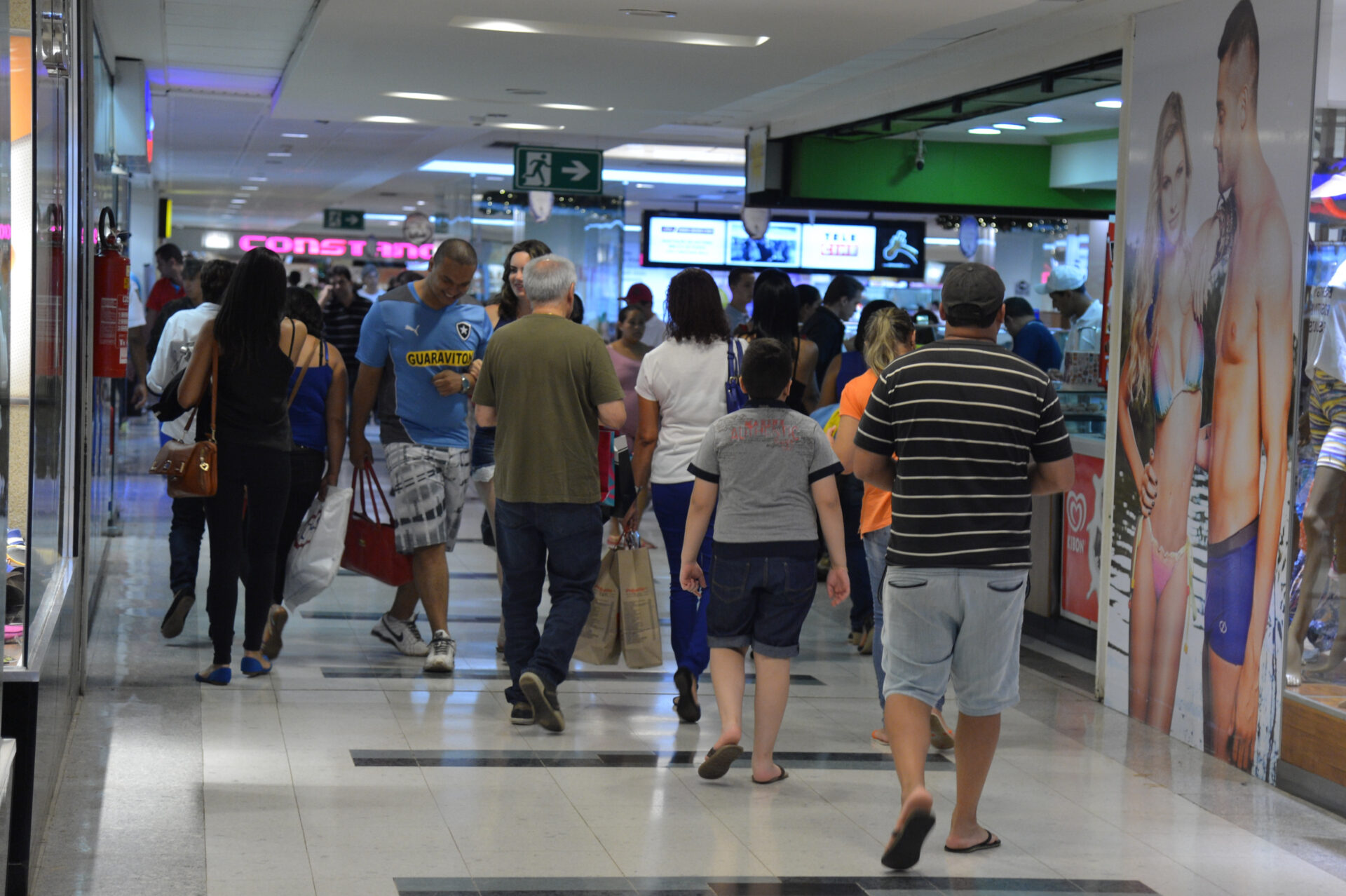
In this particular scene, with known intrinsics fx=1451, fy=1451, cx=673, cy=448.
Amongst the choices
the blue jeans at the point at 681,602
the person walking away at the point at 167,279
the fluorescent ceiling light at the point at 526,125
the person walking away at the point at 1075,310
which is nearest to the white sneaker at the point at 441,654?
the blue jeans at the point at 681,602

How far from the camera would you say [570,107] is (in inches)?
373

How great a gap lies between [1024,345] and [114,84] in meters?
6.10

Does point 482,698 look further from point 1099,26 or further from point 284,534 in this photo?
point 1099,26

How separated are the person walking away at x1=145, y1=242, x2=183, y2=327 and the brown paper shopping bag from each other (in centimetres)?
698

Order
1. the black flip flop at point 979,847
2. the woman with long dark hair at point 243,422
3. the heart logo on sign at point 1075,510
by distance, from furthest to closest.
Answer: the heart logo on sign at point 1075,510 < the woman with long dark hair at point 243,422 < the black flip flop at point 979,847

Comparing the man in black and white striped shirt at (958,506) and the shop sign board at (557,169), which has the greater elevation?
the shop sign board at (557,169)

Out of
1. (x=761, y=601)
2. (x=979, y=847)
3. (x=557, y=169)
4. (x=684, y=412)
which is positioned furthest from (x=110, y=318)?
(x=557, y=169)

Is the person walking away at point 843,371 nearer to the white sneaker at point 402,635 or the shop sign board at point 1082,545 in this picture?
the shop sign board at point 1082,545

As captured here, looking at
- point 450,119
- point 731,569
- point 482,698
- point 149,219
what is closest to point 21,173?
point 731,569

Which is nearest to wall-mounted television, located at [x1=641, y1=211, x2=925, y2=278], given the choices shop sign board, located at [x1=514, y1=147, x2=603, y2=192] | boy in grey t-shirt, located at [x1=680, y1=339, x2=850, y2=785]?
shop sign board, located at [x1=514, y1=147, x2=603, y2=192]

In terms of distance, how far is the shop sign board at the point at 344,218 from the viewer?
2729 cm

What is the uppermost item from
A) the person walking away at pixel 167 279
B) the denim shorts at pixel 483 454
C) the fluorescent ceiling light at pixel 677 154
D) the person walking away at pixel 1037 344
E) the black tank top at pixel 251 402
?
the fluorescent ceiling light at pixel 677 154

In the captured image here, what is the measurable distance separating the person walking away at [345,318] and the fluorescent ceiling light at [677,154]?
4.40 meters

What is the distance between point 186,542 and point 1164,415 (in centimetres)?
405
